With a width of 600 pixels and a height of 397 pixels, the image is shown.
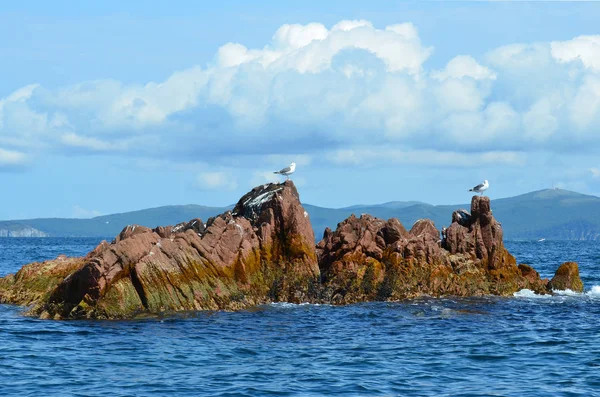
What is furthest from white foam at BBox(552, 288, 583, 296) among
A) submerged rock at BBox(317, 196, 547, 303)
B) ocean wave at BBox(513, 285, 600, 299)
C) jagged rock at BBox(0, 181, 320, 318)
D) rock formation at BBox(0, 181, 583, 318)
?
jagged rock at BBox(0, 181, 320, 318)

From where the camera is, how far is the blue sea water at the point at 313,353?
23922mm

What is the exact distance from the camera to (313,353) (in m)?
28.4

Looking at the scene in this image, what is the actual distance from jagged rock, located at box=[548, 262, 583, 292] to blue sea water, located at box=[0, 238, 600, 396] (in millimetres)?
8713

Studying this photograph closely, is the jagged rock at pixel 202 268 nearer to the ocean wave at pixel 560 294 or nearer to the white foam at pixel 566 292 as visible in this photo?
the ocean wave at pixel 560 294

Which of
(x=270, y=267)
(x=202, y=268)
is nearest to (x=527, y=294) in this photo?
(x=270, y=267)

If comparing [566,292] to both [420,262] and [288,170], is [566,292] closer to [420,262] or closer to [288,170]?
[420,262]

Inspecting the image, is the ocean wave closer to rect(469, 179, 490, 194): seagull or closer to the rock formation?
the rock formation

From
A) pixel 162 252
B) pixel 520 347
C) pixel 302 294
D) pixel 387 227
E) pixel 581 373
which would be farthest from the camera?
pixel 387 227

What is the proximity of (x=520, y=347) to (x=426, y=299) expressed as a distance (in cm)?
1177

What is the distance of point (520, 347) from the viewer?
98.5 feet

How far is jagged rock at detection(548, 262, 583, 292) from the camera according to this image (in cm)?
4778

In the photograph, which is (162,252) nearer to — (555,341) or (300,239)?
(300,239)

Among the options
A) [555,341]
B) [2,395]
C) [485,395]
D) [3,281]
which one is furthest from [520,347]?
[3,281]

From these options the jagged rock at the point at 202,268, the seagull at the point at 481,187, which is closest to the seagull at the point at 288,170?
the jagged rock at the point at 202,268
